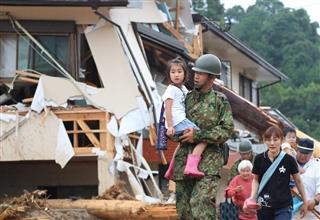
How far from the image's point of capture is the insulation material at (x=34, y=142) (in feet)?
52.2

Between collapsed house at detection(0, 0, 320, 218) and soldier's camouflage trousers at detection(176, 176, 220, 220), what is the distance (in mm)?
8140

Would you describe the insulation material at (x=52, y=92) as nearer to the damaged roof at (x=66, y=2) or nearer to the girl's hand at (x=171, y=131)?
the damaged roof at (x=66, y=2)

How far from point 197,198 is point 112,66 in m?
10.2

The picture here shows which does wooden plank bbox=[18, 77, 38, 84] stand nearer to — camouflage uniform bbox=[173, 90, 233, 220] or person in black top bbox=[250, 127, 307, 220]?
person in black top bbox=[250, 127, 307, 220]

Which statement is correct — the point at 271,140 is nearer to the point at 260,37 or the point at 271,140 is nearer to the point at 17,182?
the point at 17,182

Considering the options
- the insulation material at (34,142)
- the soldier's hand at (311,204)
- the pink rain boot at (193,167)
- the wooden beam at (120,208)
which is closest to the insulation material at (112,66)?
the insulation material at (34,142)

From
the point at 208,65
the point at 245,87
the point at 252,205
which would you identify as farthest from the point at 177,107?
the point at 245,87

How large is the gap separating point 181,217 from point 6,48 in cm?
1062

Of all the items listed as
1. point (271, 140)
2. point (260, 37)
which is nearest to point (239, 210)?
point (271, 140)

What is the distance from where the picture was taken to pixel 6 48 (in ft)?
54.9

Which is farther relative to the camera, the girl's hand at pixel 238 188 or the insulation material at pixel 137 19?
the insulation material at pixel 137 19

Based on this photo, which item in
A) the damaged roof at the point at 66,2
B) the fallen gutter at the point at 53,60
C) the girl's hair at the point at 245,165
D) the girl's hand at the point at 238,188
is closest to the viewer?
the girl's hand at the point at 238,188

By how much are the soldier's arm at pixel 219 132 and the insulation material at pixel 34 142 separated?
9.31m

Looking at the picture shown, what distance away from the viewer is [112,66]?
16625 millimetres
